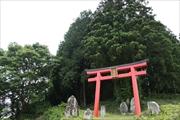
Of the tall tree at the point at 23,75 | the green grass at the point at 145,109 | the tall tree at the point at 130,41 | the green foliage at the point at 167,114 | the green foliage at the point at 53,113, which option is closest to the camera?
the green foliage at the point at 167,114

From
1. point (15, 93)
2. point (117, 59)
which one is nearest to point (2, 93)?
point (15, 93)

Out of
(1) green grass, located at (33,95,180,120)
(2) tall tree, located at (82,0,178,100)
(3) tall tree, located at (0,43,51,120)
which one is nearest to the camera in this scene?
(1) green grass, located at (33,95,180,120)

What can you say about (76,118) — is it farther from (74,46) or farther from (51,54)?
(74,46)

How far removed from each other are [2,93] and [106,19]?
36.8 ft

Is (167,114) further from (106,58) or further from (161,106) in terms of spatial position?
(106,58)

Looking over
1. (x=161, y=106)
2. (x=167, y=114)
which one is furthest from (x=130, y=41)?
(x=167, y=114)

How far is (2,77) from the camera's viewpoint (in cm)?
1411

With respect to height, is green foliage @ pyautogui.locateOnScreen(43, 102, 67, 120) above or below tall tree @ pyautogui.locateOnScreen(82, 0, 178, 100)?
below

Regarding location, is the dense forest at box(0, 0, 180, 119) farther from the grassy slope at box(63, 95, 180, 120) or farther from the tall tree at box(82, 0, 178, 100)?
the grassy slope at box(63, 95, 180, 120)

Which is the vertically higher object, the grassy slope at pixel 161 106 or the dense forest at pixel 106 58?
the dense forest at pixel 106 58

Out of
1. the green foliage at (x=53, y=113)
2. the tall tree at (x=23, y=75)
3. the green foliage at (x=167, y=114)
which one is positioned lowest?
the green foliage at (x=53, y=113)

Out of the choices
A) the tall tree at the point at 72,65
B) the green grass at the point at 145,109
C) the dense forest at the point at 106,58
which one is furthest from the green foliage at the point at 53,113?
the tall tree at the point at 72,65

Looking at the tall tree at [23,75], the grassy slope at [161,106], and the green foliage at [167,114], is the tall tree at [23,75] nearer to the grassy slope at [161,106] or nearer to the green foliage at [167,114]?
the grassy slope at [161,106]

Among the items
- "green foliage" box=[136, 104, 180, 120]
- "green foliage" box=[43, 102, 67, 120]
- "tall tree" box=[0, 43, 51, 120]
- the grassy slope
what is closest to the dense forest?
"tall tree" box=[0, 43, 51, 120]
